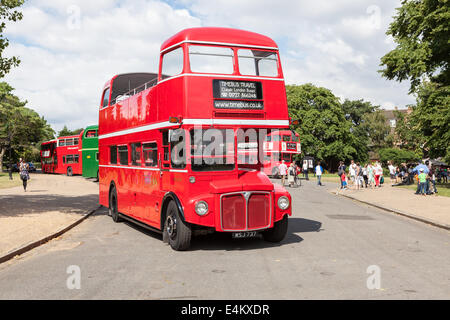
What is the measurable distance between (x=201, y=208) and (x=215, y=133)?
58.6 inches

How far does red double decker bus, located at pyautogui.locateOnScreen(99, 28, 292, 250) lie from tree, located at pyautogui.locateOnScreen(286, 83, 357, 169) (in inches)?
2157

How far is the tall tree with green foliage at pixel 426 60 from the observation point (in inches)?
1159

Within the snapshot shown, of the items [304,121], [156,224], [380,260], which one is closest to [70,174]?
[304,121]

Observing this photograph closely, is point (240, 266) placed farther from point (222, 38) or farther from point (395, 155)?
point (395, 155)

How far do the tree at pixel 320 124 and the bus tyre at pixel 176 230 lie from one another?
55431 mm

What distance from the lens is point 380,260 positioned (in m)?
7.98

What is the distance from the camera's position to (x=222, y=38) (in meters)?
9.41

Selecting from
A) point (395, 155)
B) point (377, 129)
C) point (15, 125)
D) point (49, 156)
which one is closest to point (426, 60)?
point (49, 156)

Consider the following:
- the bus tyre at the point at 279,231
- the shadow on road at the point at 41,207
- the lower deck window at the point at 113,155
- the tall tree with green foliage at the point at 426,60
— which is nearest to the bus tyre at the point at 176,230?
the bus tyre at the point at 279,231

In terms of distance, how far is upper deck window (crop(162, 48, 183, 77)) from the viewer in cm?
922

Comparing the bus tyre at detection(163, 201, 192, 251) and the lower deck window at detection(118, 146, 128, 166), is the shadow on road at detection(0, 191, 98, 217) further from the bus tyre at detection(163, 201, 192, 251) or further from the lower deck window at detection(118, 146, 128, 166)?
the bus tyre at detection(163, 201, 192, 251)
